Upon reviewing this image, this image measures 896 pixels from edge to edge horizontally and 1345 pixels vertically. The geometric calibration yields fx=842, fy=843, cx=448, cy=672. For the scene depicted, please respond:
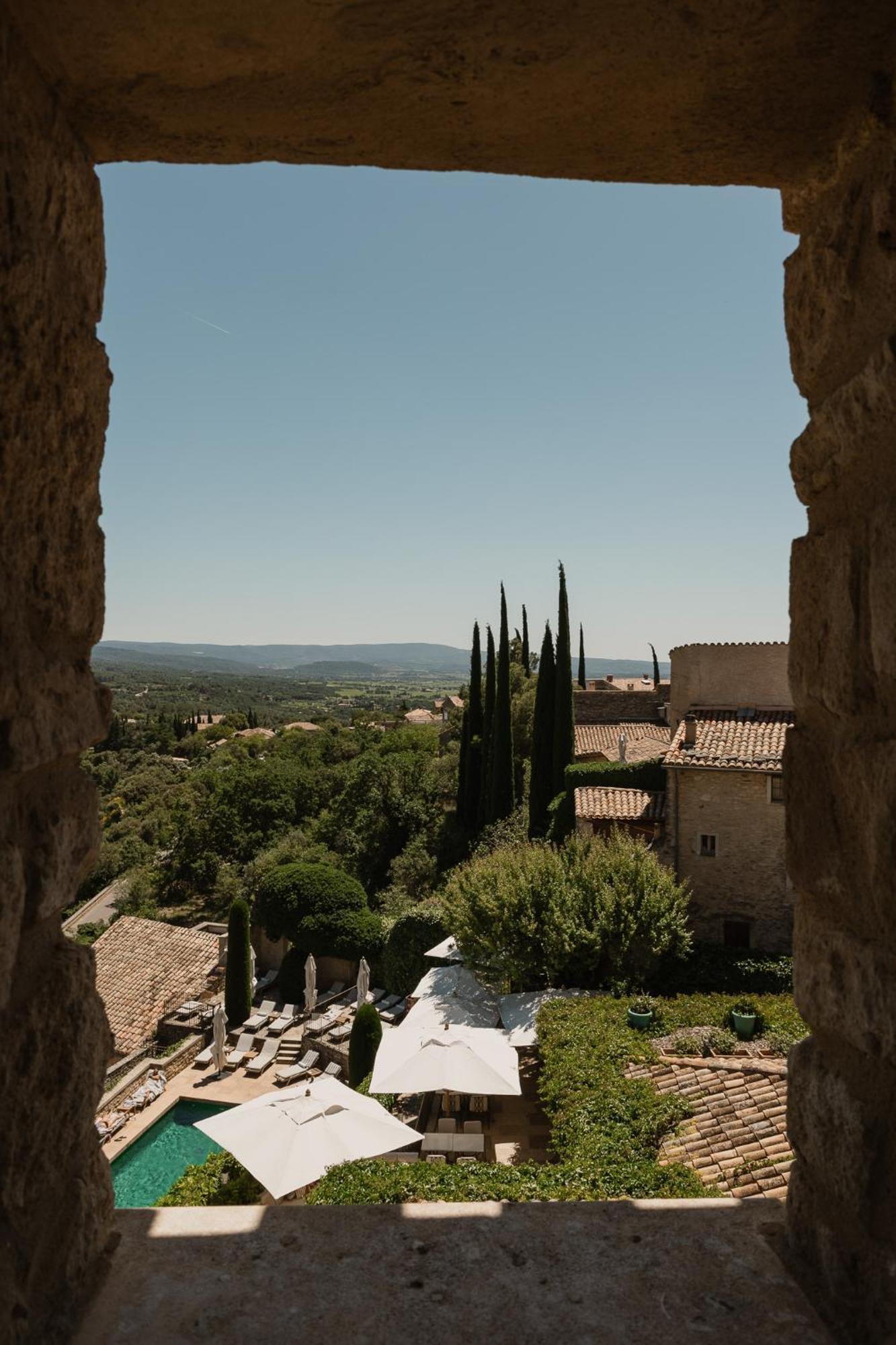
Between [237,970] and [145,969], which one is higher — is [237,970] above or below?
above

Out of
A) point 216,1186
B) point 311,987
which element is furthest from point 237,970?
point 216,1186

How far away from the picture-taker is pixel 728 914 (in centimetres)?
1642

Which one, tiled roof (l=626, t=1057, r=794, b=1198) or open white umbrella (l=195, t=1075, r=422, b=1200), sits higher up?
tiled roof (l=626, t=1057, r=794, b=1198)

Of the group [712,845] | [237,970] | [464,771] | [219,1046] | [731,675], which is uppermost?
[731,675]

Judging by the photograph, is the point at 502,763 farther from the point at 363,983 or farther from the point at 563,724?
the point at 363,983

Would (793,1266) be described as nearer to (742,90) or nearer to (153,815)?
(742,90)

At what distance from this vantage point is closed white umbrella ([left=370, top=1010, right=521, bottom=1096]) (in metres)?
10.5

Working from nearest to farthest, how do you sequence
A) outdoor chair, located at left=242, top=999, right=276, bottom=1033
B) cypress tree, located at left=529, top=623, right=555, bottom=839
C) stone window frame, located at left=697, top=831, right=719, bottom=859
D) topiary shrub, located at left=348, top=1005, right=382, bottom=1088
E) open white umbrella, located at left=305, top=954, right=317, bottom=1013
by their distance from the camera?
topiary shrub, located at left=348, top=1005, right=382, bottom=1088 → stone window frame, located at left=697, top=831, right=719, bottom=859 → outdoor chair, located at left=242, top=999, right=276, bottom=1033 → open white umbrella, located at left=305, top=954, right=317, bottom=1013 → cypress tree, located at left=529, top=623, right=555, bottom=839

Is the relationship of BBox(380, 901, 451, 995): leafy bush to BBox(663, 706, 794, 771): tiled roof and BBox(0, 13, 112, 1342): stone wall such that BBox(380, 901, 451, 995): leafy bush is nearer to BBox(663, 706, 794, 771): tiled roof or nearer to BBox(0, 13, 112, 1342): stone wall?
BBox(663, 706, 794, 771): tiled roof

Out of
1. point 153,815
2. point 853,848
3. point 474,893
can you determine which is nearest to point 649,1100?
point 474,893

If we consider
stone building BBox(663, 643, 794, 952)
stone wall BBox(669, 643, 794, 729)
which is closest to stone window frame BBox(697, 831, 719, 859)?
stone building BBox(663, 643, 794, 952)

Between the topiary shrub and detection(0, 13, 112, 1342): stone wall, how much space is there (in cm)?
1402

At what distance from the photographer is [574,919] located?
1345cm

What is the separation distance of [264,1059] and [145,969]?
6550mm
